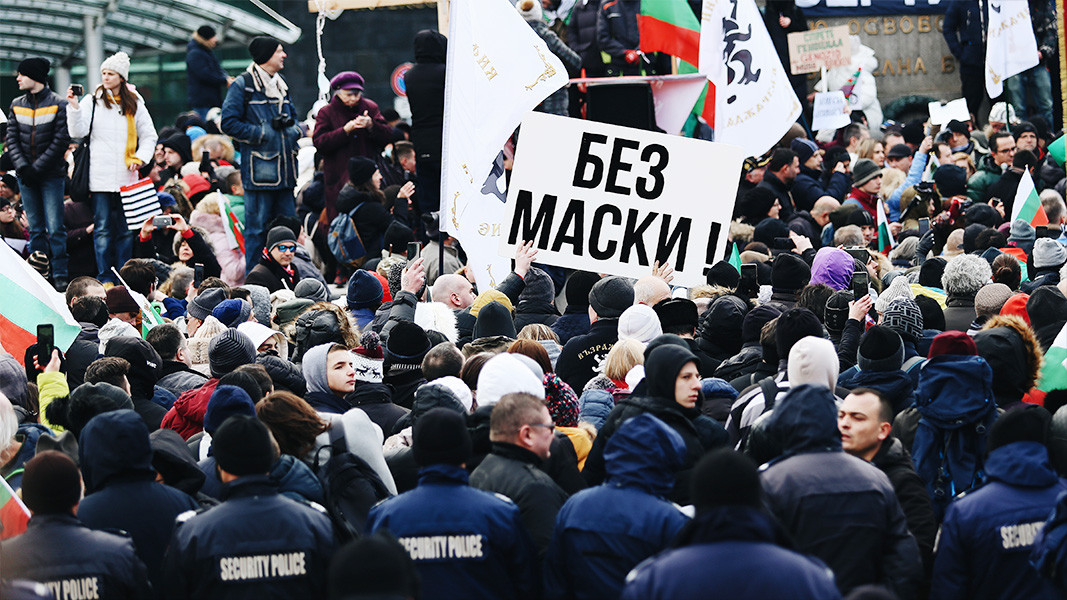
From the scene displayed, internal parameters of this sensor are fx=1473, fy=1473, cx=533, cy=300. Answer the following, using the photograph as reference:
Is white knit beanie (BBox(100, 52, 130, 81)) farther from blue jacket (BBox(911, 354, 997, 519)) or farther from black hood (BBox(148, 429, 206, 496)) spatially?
blue jacket (BBox(911, 354, 997, 519))

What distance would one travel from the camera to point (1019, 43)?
16.8 metres

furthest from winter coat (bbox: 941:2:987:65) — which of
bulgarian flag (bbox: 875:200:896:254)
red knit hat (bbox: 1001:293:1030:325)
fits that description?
red knit hat (bbox: 1001:293:1030:325)

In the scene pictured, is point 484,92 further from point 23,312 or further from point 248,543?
point 248,543

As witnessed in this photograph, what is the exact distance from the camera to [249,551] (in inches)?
190

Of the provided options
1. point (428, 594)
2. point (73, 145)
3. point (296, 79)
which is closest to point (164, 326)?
point (428, 594)

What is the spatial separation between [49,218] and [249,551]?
9.12 metres

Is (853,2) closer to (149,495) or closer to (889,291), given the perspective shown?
(889,291)

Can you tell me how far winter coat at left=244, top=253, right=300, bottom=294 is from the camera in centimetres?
1226

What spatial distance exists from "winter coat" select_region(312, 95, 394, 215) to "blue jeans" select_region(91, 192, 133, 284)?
210 cm

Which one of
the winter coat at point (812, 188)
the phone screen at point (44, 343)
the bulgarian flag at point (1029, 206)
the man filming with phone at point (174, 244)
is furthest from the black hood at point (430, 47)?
the phone screen at point (44, 343)

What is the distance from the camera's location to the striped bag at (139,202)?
13031 millimetres

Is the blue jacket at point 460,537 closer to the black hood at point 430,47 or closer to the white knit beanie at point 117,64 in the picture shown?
the white knit beanie at point 117,64

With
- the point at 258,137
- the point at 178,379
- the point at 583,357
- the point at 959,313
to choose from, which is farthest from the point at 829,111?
the point at 178,379

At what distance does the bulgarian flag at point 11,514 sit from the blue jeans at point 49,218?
814 cm
